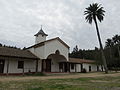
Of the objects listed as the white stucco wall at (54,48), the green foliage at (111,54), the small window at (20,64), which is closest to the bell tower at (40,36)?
the white stucco wall at (54,48)

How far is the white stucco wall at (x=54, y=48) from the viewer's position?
26.8 metres

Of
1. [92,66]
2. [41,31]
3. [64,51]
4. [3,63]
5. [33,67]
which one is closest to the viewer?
[3,63]

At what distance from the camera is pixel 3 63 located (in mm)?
23531

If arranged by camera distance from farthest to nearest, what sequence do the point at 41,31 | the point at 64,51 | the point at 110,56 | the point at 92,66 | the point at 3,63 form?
1. the point at 110,56
2. the point at 92,66
3. the point at 41,31
4. the point at 64,51
5. the point at 3,63

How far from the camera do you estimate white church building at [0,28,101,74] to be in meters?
23.7

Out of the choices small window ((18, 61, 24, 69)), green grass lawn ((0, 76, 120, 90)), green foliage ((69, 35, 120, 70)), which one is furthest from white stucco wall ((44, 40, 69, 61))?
green foliage ((69, 35, 120, 70))

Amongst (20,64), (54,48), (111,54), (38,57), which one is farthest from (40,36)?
(111,54)

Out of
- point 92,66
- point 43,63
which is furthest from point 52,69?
point 92,66

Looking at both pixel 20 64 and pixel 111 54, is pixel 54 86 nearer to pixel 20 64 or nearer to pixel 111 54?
pixel 20 64

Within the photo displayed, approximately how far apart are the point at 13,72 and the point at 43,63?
553 cm

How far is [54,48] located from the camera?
92.5 ft

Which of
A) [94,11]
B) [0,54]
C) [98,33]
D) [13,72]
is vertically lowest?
[13,72]

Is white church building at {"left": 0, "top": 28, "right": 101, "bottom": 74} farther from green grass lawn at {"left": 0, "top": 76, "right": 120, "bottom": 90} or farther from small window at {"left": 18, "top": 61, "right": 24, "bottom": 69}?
green grass lawn at {"left": 0, "top": 76, "right": 120, "bottom": 90}

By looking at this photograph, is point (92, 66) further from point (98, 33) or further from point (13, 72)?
point (13, 72)
